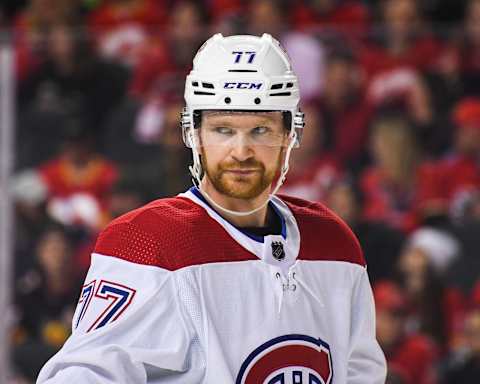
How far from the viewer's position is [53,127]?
185 inches

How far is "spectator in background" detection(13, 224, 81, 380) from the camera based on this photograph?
4641 mm

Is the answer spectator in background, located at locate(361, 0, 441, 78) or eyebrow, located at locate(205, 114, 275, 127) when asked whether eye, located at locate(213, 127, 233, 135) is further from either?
spectator in background, located at locate(361, 0, 441, 78)

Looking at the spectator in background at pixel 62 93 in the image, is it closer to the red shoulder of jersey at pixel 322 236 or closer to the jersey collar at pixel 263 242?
the red shoulder of jersey at pixel 322 236

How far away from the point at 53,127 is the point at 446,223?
4.84 ft

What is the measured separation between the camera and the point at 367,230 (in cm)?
454

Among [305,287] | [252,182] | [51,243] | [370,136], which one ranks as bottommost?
[51,243]

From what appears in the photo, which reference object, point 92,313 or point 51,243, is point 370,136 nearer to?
point 51,243

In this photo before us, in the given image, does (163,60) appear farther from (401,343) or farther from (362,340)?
(362,340)

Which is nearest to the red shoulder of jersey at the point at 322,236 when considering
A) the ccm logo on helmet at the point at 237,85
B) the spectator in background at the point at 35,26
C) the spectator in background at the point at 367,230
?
the ccm logo on helmet at the point at 237,85

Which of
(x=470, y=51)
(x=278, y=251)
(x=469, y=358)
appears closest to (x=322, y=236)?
(x=278, y=251)

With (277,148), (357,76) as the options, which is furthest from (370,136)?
(277,148)

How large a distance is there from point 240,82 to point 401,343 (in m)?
2.26

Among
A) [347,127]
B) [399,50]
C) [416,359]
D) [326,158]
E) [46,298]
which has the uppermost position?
[399,50]

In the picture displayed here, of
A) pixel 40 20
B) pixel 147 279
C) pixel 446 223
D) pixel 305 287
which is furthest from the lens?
pixel 40 20
